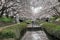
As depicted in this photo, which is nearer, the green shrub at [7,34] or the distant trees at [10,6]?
the green shrub at [7,34]

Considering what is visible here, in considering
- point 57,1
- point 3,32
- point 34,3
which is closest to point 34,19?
point 34,3

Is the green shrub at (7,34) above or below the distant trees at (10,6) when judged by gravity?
below

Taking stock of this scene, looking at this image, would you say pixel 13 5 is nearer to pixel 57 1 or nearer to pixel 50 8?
pixel 50 8

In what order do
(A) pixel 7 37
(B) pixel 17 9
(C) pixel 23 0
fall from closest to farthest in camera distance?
(A) pixel 7 37
(B) pixel 17 9
(C) pixel 23 0

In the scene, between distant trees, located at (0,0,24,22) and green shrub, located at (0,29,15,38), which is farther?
distant trees, located at (0,0,24,22)

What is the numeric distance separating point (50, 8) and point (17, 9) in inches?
272

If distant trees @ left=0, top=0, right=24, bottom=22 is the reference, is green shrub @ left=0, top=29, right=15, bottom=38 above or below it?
below

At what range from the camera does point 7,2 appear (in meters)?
27.1

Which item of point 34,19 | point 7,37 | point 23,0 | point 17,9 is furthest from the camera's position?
point 34,19

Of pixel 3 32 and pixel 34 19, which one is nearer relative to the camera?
pixel 3 32

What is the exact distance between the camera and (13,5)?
27.8 m

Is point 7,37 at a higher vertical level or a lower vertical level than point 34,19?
higher

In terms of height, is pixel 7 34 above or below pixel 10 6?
below

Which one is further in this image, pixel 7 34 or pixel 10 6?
pixel 10 6
